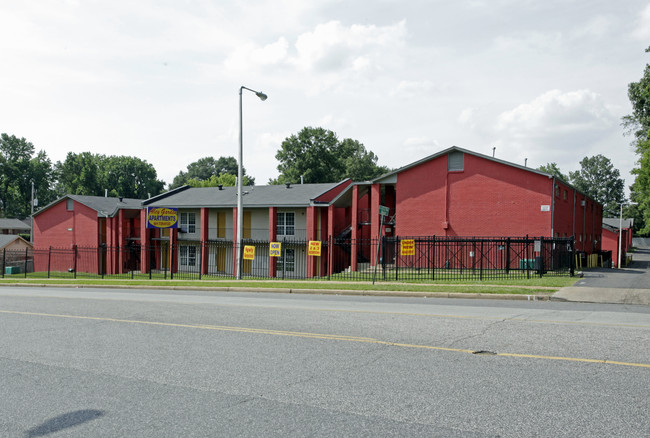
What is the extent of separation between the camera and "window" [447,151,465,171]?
31.9 meters

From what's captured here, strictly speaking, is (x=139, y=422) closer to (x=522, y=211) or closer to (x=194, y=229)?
(x=522, y=211)

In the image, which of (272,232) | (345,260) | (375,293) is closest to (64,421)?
(375,293)

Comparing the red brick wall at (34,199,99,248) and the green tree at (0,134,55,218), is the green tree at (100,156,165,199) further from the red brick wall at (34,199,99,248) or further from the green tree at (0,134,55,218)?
the red brick wall at (34,199,99,248)

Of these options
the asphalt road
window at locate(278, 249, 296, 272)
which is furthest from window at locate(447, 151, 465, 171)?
the asphalt road

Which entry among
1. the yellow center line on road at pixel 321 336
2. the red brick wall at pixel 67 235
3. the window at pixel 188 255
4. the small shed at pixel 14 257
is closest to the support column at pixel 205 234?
→ the window at pixel 188 255

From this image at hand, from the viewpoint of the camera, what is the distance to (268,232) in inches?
1604

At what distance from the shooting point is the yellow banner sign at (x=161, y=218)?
33.2 m

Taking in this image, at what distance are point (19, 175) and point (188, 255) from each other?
64.4 m

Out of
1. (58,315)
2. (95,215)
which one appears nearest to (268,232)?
(95,215)

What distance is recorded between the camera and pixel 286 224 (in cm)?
3975

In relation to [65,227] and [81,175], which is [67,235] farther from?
[81,175]

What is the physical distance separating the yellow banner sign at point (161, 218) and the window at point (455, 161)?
59.3ft

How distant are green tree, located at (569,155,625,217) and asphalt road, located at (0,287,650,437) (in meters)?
130

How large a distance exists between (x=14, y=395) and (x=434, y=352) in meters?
5.31
